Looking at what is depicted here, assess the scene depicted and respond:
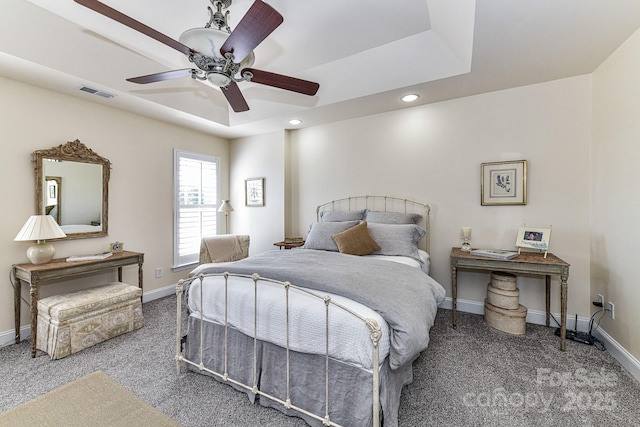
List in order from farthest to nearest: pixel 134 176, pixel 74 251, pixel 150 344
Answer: pixel 134 176 < pixel 74 251 < pixel 150 344

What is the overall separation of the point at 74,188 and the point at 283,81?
274 centimetres

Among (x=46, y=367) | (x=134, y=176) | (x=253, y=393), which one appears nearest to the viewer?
(x=253, y=393)

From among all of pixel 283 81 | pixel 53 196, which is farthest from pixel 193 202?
pixel 283 81

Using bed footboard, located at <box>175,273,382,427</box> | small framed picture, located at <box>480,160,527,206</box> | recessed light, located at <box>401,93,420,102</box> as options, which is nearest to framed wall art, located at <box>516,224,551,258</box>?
small framed picture, located at <box>480,160,527,206</box>

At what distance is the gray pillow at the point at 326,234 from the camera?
3.24 metres

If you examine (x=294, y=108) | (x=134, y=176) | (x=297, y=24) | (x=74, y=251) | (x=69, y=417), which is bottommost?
(x=69, y=417)

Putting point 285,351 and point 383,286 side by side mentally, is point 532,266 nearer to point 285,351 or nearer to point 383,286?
point 383,286

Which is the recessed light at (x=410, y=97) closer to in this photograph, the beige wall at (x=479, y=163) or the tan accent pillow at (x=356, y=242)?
the beige wall at (x=479, y=163)

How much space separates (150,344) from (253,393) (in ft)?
4.82

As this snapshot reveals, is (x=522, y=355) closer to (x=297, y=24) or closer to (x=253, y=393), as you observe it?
(x=253, y=393)

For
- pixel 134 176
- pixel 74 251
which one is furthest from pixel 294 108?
pixel 74 251

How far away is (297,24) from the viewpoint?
2.40 m

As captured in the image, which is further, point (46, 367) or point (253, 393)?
point (46, 367)

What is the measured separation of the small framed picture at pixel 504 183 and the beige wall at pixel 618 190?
58cm
